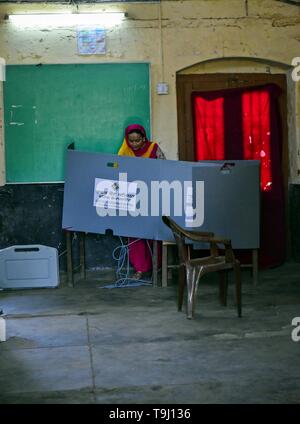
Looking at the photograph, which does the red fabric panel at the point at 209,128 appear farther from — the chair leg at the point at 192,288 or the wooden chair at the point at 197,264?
the chair leg at the point at 192,288

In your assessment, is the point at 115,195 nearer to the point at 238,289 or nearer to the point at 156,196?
the point at 156,196

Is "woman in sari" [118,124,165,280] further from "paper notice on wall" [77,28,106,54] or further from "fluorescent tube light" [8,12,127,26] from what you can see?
"fluorescent tube light" [8,12,127,26]

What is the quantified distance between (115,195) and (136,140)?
0.70 metres

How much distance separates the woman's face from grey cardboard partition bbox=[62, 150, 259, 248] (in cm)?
42

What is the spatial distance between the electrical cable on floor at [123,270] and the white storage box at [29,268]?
1.94 feet

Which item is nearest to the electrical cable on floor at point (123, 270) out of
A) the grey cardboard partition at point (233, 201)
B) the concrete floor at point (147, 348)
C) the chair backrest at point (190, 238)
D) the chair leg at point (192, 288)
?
the concrete floor at point (147, 348)

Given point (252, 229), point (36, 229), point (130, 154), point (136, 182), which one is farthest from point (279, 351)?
point (36, 229)

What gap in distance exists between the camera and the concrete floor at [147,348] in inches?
145

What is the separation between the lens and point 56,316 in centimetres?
564

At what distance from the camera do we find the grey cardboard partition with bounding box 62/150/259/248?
6609 mm

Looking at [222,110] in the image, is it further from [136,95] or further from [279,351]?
[279,351]

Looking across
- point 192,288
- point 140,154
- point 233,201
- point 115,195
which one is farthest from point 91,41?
point 192,288

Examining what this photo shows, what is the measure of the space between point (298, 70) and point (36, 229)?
3.45 meters

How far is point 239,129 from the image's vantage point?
7.84 meters
